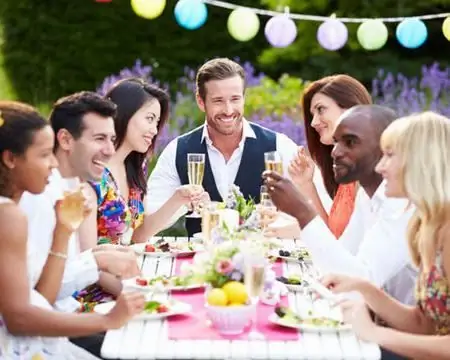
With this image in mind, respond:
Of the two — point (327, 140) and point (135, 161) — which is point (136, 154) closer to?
point (135, 161)

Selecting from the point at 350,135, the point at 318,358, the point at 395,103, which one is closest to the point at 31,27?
the point at 395,103

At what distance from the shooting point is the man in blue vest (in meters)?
5.87

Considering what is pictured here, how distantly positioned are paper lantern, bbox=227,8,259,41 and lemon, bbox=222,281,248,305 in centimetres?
309

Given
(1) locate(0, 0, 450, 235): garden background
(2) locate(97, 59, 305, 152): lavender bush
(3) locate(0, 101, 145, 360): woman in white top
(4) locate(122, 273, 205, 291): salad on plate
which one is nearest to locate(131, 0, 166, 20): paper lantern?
(2) locate(97, 59, 305, 152): lavender bush

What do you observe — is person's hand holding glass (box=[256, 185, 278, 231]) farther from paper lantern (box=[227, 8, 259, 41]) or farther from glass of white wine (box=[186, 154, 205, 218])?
paper lantern (box=[227, 8, 259, 41])

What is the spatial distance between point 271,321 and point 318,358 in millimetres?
331

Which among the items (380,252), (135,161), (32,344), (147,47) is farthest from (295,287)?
(147,47)

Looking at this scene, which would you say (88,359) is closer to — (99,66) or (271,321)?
(271,321)

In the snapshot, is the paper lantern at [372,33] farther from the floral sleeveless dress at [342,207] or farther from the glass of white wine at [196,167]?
the glass of white wine at [196,167]

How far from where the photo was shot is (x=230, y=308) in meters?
3.53

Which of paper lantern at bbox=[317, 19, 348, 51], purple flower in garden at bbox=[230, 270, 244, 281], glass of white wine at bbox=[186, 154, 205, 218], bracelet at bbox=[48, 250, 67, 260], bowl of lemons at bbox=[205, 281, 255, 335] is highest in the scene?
paper lantern at bbox=[317, 19, 348, 51]

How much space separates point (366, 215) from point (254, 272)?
2.78 feet

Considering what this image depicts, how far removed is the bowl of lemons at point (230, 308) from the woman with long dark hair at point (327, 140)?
4.66 ft

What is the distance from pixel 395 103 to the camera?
927 centimetres
